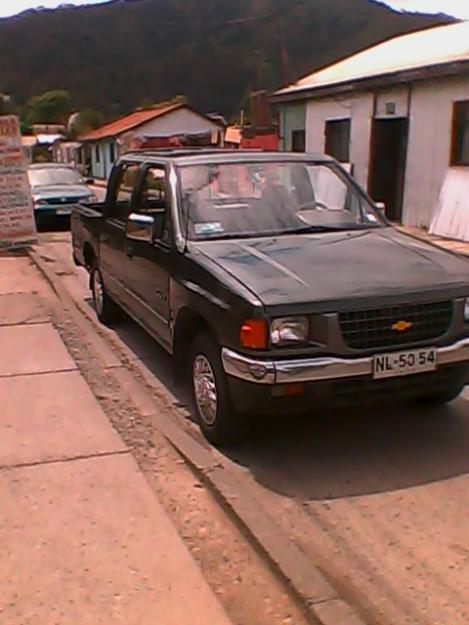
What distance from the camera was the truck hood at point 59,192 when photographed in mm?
16578

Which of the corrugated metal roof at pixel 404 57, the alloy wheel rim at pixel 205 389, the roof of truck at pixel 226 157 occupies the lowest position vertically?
the alloy wheel rim at pixel 205 389

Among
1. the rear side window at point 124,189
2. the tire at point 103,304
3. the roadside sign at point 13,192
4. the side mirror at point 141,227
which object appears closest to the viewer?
the side mirror at point 141,227

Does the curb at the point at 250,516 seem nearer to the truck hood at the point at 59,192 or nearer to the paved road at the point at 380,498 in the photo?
the paved road at the point at 380,498

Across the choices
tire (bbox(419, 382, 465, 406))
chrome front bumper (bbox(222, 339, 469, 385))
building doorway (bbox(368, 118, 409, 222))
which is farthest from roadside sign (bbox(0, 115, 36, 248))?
chrome front bumper (bbox(222, 339, 469, 385))

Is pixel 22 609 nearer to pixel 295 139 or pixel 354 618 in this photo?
pixel 354 618

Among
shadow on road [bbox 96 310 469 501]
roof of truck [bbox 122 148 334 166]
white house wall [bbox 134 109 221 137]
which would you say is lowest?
shadow on road [bbox 96 310 469 501]

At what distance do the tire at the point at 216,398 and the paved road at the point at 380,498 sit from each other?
0.16 m

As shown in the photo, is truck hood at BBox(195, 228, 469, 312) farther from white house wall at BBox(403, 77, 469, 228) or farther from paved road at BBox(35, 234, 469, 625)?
white house wall at BBox(403, 77, 469, 228)

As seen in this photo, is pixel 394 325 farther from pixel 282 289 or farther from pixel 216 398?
pixel 216 398

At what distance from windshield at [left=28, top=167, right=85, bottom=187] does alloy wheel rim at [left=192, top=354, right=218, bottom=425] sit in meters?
13.8

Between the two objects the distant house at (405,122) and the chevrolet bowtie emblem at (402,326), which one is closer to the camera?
the chevrolet bowtie emblem at (402,326)

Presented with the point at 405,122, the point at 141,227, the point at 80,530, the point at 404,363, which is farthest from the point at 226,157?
the point at 405,122

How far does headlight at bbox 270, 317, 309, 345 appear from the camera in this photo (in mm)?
3793

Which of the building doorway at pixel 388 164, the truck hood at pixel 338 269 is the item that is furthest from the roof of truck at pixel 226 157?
the building doorway at pixel 388 164
